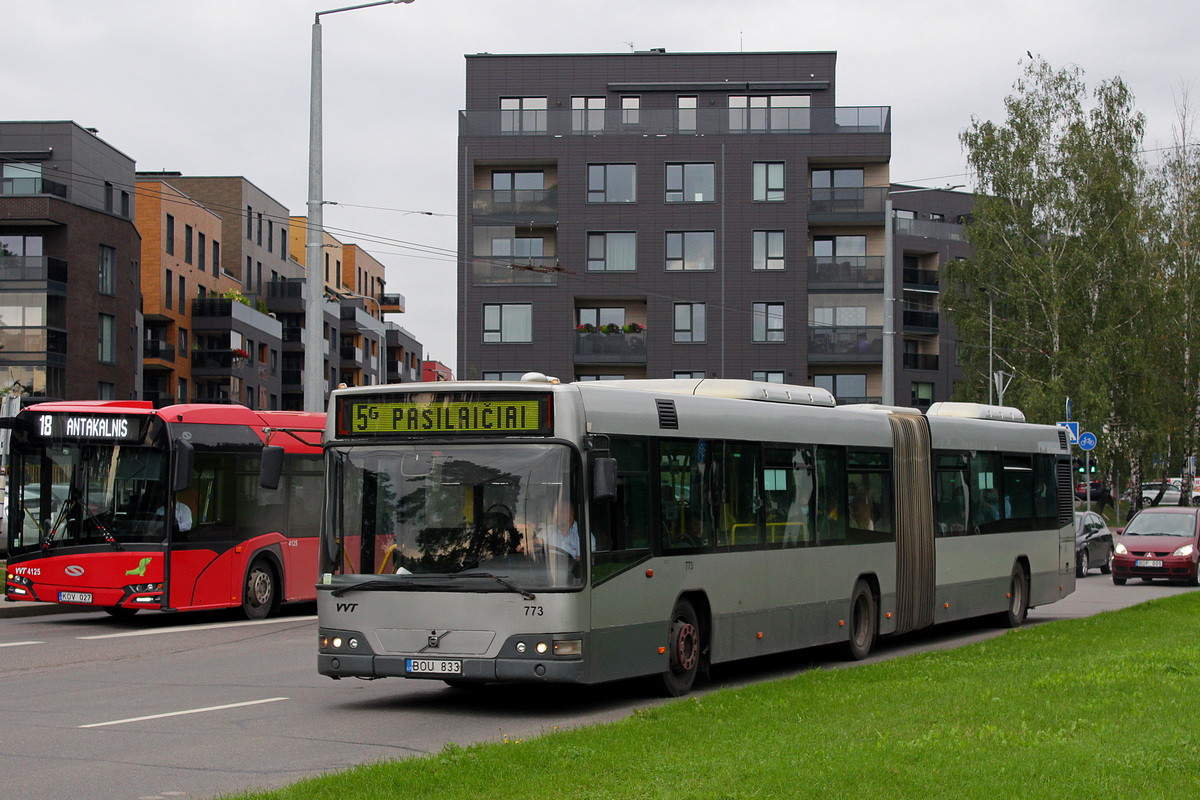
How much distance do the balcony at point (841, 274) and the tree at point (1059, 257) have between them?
6.01m

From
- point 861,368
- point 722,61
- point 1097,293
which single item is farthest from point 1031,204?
point 722,61

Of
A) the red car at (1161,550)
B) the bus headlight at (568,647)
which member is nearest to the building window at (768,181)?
the red car at (1161,550)

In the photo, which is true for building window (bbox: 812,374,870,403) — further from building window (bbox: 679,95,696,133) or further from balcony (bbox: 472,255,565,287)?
balcony (bbox: 472,255,565,287)

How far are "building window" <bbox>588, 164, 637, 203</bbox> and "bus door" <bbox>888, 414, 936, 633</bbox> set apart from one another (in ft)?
133

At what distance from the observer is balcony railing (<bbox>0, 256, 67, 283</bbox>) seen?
201 ft

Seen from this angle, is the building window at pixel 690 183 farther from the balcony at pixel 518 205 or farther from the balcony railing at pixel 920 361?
the balcony railing at pixel 920 361

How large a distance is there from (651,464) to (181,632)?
29.7 ft

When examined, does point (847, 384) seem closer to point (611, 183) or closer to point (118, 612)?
point (611, 183)

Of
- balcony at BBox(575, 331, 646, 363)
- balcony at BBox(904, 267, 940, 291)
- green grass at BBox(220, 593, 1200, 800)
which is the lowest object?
green grass at BBox(220, 593, 1200, 800)

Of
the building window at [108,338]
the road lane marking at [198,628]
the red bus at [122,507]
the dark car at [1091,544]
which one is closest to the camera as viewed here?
the road lane marking at [198,628]

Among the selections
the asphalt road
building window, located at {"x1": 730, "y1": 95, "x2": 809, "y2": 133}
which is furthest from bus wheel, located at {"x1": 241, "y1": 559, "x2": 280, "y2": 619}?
building window, located at {"x1": 730, "y1": 95, "x2": 809, "y2": 133}

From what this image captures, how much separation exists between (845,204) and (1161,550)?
3105cm

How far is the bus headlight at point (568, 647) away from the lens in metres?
11.1

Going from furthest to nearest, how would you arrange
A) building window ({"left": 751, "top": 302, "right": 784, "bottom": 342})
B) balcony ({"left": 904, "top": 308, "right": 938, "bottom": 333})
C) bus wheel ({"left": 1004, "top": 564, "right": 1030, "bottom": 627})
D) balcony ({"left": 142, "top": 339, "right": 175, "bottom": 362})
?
balcony ({"left": 142, "top": 339, "right": 175, "bottom": 362}) → balcony ({"left": 904, "top": 308, "right": 938, "bottom": 333}) → building window ({"left": 751, "top": 302, "right": 784, "bottom": 342}) → bus wheel ({"left": 1004, "top": 564, "right": 1030, "bottom": 627})
